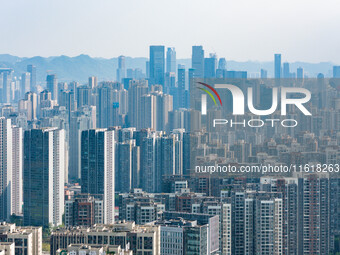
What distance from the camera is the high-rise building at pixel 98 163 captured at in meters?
8.93

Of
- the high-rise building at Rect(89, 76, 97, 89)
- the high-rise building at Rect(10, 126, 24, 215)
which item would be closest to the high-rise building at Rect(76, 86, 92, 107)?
the high-rise building at Rect(89, 76, 97, 89)

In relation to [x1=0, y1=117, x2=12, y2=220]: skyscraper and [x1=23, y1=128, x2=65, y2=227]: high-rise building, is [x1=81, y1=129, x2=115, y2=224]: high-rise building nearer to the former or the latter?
[x1=23, y1=128, x2=65, y2=227]: high-rise building

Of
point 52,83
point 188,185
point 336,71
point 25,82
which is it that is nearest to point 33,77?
point 25,82

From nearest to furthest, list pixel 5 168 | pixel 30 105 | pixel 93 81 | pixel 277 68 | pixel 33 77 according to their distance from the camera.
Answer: pixel 5 168
pixel 277 68
pixel 30 105
pixel 93 81
pixel 33 77

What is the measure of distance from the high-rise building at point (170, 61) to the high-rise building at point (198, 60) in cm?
43

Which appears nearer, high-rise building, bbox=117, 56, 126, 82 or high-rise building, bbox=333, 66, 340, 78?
high-rise building, bbox=333, 66, 340, 78

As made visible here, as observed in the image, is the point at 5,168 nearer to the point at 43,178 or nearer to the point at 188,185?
the point at 43,178

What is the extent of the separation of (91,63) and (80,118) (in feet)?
7.75

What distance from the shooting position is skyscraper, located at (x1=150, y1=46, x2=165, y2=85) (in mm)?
16388

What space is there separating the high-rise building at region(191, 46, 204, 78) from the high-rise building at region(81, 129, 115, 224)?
→ 463 centimetres

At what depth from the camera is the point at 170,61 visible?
16328 millimetres

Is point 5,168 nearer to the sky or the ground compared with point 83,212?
nearer to the sky

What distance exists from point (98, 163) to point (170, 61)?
7450 millimetres

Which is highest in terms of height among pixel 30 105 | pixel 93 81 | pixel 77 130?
pixel 93 81
